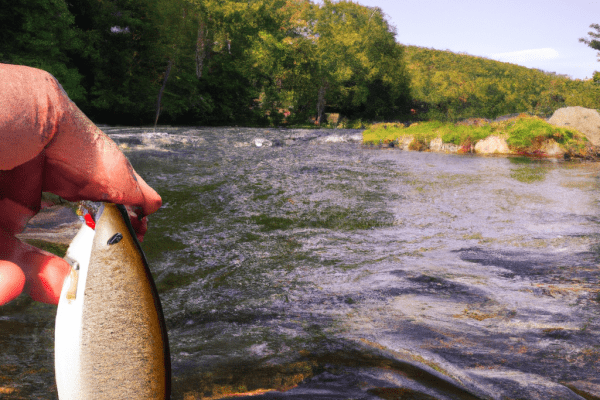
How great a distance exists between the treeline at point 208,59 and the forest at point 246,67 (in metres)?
0.09

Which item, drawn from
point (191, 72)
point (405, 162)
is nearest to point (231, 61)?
point (191, 72)

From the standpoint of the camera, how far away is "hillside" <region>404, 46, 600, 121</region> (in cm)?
2831

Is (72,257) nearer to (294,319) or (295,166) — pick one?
(294,319)

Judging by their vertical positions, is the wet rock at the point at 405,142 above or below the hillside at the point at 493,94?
below

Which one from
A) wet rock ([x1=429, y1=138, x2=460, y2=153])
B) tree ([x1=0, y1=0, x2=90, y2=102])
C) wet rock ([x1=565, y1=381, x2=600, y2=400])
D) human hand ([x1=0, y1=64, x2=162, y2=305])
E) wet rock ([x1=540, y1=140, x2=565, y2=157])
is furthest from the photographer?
tree ([x1=0, y1=0, x2=90, y2=102])

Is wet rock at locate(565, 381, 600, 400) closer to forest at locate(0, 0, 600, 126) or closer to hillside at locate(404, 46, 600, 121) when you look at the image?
forest at locate(0, 0, 600, 126)

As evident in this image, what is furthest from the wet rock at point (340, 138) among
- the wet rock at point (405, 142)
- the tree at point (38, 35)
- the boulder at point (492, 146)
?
the tree at point (38, 35)

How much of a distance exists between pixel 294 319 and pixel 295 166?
28.1 ft

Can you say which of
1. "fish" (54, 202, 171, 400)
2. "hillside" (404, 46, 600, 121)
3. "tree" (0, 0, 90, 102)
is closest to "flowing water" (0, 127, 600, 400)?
"fish" (54, 202, 171, 400)

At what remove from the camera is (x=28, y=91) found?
2.44 ft

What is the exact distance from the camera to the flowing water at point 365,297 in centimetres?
209

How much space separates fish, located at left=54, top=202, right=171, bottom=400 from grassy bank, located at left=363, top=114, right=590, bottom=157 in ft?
56.2

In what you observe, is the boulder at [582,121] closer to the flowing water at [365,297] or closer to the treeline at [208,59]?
the flowing water at [365,297]

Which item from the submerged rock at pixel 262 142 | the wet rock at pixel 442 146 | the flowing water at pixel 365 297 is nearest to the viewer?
the flowing water at pixel 365 297
